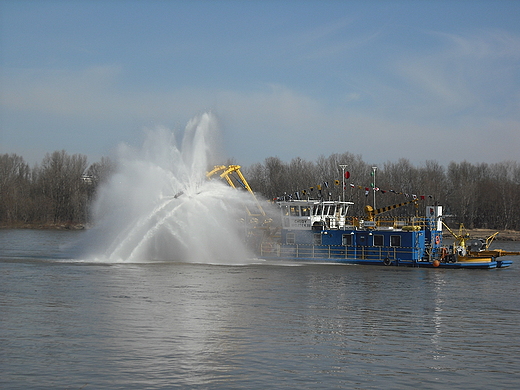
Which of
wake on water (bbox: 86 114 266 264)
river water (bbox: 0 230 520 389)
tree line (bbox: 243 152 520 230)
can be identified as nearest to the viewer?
river water (bbox: 0 230 520 389)

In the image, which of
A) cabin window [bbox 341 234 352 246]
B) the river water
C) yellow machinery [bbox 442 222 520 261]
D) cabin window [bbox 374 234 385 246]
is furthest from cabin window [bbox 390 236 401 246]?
the river water

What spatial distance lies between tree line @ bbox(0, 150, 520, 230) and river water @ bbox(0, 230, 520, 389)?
235ft

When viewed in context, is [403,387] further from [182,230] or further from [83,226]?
[83,226]

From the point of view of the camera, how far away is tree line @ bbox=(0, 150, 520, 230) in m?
115

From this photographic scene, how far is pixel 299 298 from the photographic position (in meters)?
31.5

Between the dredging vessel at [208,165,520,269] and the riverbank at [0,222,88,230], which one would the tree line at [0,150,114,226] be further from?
the dredging vessel at [208,165,520,269]

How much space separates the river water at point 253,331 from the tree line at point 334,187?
71.8 metres

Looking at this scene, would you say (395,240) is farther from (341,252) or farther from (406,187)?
(406,187)

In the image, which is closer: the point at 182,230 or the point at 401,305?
the point at 401,305

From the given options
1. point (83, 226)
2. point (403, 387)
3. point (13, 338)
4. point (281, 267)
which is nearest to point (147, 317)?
point (13, 338)

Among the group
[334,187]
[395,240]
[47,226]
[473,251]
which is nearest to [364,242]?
[395,240]

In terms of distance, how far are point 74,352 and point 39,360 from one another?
1.24m

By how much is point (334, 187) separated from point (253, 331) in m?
88.4

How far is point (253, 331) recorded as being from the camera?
2333 centimetres
